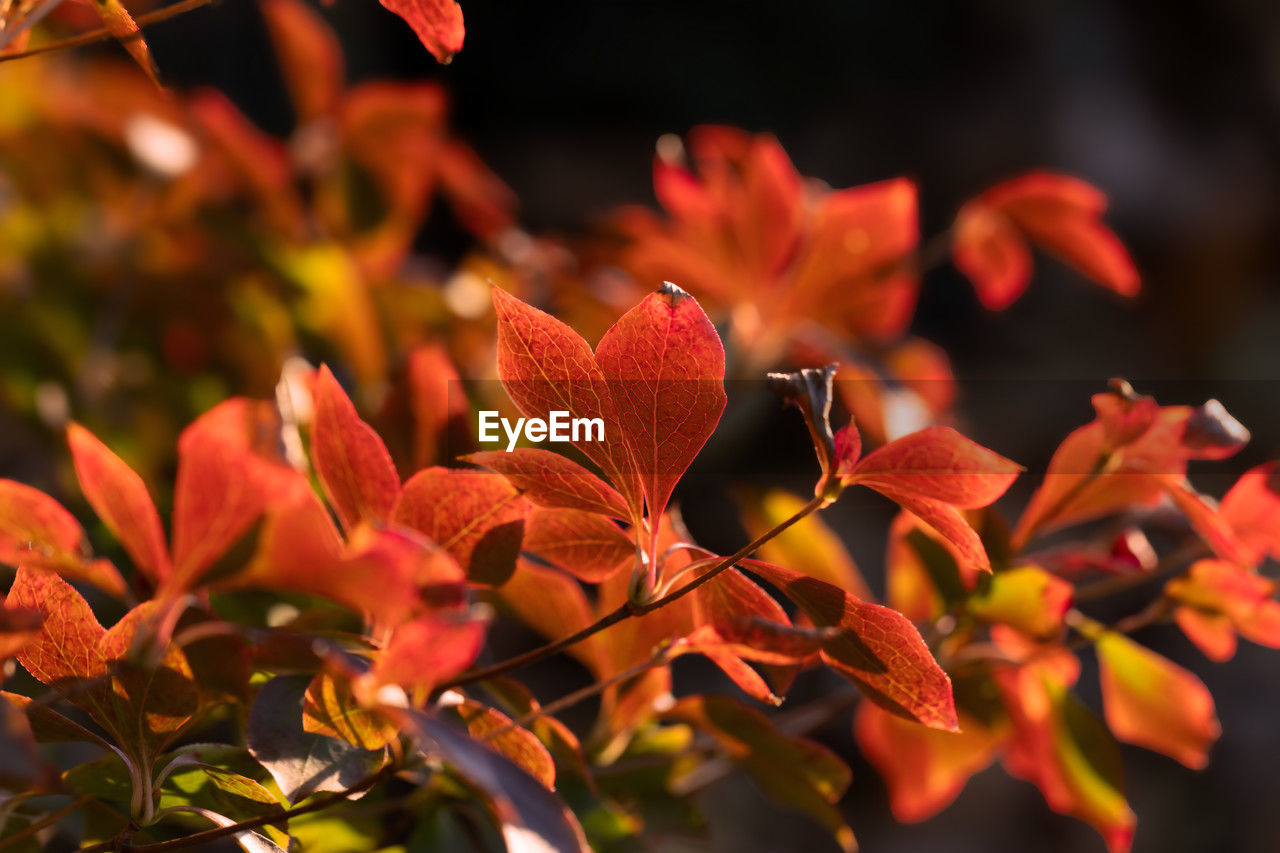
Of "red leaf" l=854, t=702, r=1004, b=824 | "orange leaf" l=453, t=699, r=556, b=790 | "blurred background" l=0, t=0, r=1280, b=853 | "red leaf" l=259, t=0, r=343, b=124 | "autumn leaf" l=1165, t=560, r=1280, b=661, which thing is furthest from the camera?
"blurred background" l=0, t=0, r=1280, b=853

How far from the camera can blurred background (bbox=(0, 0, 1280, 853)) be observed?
222cm

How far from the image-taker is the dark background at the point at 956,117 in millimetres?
2223

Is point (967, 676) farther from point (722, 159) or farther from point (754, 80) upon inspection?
point (754, 80)

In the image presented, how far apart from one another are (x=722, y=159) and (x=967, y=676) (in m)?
0.50

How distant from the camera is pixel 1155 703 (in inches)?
22.5

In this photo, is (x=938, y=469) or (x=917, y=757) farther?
(x=917, y=757)

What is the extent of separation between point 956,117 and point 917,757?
1951 millimetres

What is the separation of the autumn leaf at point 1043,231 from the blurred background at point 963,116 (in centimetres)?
131

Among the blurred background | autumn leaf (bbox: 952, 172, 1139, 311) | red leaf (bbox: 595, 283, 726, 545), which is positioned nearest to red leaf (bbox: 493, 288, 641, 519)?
red leaf (bbox: 595, 283, 726, 545)

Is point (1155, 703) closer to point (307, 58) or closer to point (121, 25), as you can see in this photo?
point (121, 25)

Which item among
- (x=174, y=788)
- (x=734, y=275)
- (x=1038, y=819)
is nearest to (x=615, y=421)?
(x=174, y=788)

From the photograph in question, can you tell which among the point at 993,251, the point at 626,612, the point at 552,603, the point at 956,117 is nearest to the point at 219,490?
the point at 626,612

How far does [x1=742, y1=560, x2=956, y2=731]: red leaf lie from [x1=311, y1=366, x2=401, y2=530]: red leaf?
0.14 meters

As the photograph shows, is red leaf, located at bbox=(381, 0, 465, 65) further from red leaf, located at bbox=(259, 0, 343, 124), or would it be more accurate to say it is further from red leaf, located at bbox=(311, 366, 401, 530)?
red leaf, located at bbox=(259, 0, 343, 124)
